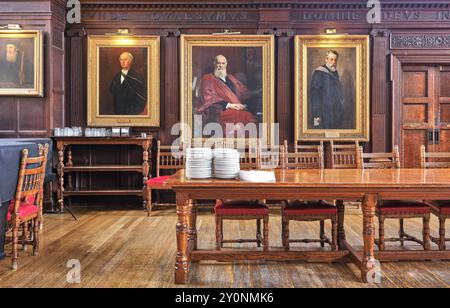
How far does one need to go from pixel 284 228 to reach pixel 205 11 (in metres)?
4.83

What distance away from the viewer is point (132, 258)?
14.3ft

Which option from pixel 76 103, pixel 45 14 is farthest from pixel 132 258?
pixel 45 14

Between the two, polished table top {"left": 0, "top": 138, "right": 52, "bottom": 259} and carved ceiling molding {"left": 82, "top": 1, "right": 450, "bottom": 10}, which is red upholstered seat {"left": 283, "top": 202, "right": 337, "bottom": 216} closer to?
polished table top {"left": 0, "top": 138, "right": 52, "bottom": 259}

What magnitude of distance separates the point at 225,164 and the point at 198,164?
0.22 meters

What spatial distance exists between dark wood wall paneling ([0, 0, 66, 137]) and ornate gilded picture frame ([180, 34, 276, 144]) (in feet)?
7.04

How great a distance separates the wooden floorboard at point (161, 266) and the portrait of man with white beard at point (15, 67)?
2641mm

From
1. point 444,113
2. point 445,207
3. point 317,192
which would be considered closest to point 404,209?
point 445,207

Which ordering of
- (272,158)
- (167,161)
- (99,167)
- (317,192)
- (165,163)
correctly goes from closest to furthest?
(317,192) < (272,158) < (99,167) < (167,161) < (165,163)

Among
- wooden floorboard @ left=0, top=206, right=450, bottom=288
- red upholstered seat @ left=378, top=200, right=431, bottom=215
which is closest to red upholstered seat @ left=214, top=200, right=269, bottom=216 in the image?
wooden floorboard @ left=0, top=206, right=450, bottom=288

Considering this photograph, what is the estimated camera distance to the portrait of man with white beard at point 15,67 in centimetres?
718

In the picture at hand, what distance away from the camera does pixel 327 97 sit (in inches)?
307

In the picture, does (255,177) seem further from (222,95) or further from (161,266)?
(222,95)

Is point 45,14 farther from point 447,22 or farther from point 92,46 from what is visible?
point 447,22
